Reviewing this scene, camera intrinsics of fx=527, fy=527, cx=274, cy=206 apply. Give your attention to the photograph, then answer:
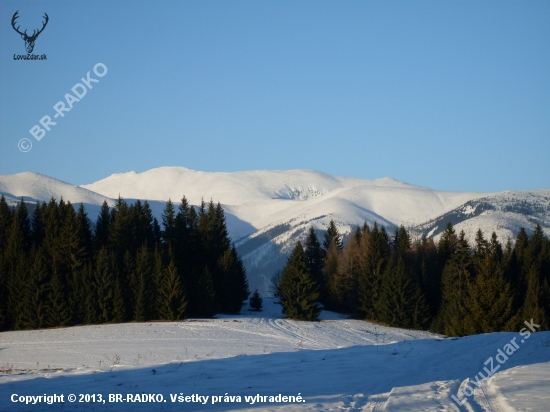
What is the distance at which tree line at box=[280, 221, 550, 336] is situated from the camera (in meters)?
46.9

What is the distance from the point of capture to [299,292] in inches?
2112

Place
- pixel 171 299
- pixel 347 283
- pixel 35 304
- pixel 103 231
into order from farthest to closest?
pixel 347 283 → pixel 103 231 → pixel 171 299 → pixel 35 304

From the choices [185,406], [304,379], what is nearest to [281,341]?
[304,379]

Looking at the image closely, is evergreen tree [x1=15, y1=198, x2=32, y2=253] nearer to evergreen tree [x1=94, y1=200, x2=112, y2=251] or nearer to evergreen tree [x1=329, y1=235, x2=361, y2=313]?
evergreen tree [x1=94, y1=200, x2=112, y2=251]

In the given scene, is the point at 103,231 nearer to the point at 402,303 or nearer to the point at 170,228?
the point at 170,228

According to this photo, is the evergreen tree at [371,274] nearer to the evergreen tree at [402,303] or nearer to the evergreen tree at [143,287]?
the evergreen tree at [402,303]

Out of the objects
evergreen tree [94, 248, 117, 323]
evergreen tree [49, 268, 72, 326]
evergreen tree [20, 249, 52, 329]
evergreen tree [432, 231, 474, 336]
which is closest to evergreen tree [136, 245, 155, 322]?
evergreen tree [94, 248, 117, 323]

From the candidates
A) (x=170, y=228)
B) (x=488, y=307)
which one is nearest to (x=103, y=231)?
(x=170, y=228)

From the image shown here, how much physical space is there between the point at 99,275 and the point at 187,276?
943 centimetres

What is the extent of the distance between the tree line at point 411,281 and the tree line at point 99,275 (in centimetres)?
911

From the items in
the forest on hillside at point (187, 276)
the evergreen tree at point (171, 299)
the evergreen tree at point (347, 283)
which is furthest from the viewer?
the evergreen tree at point (347, 283)

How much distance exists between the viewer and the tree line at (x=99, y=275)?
4844 centimetres

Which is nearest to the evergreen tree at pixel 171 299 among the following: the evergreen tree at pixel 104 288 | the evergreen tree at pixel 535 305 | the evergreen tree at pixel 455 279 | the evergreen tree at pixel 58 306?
the evergreen tree at pixel 104 288

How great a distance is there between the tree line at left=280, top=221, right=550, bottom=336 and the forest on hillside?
5.1 inches
